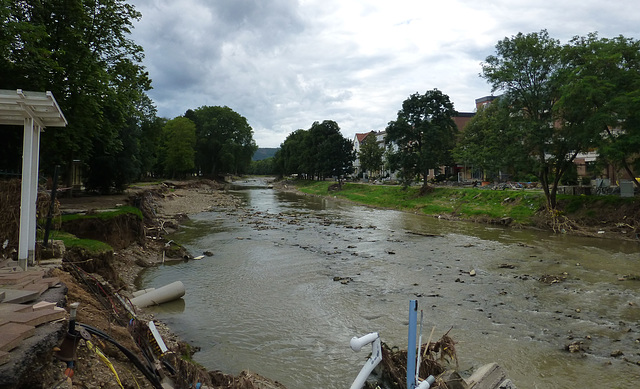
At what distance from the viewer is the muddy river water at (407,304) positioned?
28.6 ft

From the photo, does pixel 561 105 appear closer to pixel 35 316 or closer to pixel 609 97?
pixel 609 97

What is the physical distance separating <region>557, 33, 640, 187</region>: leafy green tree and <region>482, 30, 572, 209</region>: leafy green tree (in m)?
2.50

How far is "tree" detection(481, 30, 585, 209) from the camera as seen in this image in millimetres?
29766

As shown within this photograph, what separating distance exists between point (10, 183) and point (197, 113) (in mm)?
100280

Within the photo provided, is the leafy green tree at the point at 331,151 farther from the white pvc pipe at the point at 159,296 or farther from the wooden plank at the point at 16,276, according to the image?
the wooden plank at the point at 16,276

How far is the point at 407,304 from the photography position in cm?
1279

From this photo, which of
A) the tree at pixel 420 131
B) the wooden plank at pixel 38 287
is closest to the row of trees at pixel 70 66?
the wooden plank at pixel 38 287

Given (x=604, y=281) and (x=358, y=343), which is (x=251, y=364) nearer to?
(x=358, y=343)

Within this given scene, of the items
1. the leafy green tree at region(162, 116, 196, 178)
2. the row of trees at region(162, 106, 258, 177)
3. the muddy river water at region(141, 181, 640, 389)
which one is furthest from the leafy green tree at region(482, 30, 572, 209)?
the row of trees at region(162, 106, 258, 177)

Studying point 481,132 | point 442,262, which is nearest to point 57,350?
point 442,262

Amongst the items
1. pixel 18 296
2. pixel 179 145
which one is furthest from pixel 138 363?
pixel 179 145

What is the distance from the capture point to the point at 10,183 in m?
9.33

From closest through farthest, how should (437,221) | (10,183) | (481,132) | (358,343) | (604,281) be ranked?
(358,343) < (10,183) < (604,281) < (437,221) < (481,132)

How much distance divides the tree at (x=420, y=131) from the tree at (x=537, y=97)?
16.3 m
